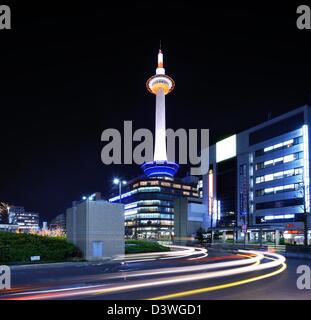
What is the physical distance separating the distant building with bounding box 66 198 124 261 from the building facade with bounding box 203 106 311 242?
45721 mm

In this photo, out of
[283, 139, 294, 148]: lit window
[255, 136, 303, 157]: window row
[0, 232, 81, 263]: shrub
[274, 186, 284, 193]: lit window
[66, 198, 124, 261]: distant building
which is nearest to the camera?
[0, 232, 81, 263]: shrub

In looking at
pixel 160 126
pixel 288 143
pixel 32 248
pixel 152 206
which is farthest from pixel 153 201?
pixel 32 248

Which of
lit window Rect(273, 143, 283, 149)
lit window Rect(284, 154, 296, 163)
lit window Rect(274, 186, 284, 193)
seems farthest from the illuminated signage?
lit window Rect(284, 154, 296, 163)

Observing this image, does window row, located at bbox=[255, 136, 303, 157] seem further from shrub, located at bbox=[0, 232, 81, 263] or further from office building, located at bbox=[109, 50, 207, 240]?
shrub, located at bbox=[0, 232, 81, 263]

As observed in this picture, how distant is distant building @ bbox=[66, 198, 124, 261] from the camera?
33.8 metres

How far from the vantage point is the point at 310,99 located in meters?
90.5

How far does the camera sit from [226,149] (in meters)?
114

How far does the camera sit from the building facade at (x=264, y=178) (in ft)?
277

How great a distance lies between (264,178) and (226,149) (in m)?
20.7

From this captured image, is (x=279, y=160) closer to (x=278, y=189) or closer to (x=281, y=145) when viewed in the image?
(x=281, y=145)

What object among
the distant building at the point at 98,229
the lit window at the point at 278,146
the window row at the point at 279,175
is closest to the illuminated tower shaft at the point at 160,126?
the window row at the point at 279,175
